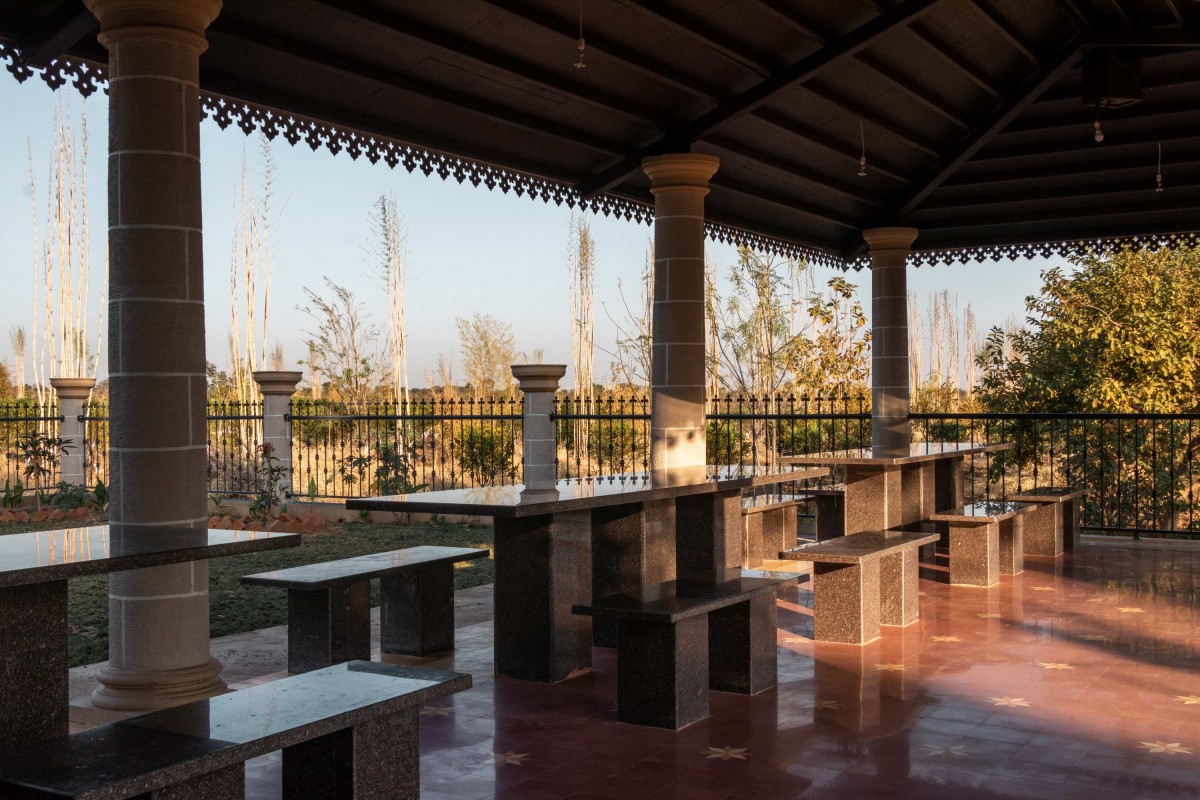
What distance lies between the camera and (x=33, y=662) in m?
3.32

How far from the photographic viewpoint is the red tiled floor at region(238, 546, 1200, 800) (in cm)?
442

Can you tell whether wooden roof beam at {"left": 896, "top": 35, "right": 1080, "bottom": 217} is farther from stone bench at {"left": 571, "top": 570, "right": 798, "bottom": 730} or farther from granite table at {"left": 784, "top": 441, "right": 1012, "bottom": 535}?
stone bench at {"left": 571, "top": 570, "right": 798, "bottom": 730}

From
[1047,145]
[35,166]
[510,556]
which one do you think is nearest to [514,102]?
[510,556]

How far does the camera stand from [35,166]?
827 inches

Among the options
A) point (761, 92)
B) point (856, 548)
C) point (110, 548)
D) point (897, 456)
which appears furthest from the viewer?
point (897, 456)

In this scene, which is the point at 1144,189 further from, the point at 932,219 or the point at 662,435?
the point at 662,435

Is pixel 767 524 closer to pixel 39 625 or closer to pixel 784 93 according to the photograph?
pixel 784 93

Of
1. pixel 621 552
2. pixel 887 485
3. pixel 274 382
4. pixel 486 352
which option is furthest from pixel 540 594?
pixel 486 352

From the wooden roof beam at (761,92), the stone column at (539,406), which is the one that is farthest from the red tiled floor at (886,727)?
the stone column at (539,406)

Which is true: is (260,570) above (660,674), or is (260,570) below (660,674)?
below

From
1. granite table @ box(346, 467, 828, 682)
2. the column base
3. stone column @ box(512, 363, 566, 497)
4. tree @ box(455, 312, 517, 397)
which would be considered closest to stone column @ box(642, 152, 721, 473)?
granite table @ box(346, 467, 828, 682)

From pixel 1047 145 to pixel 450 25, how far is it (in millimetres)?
6493

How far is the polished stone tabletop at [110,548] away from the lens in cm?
312

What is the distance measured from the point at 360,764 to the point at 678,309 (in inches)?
211
